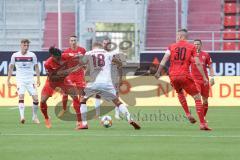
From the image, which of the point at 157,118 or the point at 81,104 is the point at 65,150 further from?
the point at 157,118

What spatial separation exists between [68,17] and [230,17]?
7622 mm

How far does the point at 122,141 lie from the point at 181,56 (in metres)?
3.72

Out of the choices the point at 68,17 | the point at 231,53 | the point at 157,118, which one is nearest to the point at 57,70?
the point at 157,118

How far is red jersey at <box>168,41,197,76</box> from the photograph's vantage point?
16406mm

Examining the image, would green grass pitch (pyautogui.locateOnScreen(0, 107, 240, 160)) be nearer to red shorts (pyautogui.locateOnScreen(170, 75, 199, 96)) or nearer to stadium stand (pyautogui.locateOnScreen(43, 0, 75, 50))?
red shorts (pyautogui.locateOnScreen(170, 75, 199, 96))

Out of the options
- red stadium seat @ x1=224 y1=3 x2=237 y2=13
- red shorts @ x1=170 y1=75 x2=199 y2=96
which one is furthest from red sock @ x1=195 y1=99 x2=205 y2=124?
red stadium seat @ x1=224 y1=3 x2=237 y2=13

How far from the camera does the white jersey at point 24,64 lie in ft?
63.2

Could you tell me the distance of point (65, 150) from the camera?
11.8 metres

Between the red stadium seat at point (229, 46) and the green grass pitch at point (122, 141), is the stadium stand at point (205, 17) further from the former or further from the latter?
the green grass pitch at point (122, 141)

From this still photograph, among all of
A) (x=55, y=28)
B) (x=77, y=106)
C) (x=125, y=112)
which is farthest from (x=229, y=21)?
(x=125, y=112)

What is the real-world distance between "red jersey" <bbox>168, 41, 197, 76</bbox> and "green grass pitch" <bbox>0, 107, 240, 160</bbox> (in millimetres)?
1259

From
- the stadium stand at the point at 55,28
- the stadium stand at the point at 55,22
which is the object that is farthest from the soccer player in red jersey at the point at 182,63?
the stadium stand at the point at 55,22

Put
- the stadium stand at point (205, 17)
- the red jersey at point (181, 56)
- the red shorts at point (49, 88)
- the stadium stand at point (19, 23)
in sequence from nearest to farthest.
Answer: the red jersey at point (181, 56)
the red shorts at point (49, 88)
the stadium stand at point (19, 23)
the stadium stand at point (205, 17)

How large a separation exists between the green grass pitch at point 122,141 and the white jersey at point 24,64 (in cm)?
119
